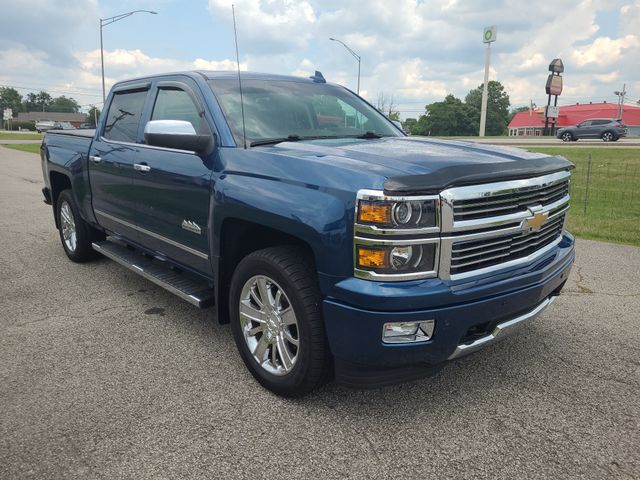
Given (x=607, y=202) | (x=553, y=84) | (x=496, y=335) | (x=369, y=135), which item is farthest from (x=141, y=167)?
(x=553, y=84)

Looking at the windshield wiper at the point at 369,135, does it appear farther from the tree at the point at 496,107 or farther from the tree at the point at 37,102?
the tree at the point at 37,102

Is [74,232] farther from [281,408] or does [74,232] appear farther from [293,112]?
[281,408]

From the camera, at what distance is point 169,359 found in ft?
11.8

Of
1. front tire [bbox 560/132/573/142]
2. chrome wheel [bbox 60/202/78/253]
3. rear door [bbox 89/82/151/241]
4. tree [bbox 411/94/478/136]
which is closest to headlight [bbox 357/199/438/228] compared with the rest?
rear door [bbox 89/82/151/241]

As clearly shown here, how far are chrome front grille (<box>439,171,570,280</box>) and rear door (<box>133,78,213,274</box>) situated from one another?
1637mm

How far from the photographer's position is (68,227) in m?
6.13

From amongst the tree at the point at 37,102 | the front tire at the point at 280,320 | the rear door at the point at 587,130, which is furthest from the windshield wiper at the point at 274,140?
the tree at the point at 37,102

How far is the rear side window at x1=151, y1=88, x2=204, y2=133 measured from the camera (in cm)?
376

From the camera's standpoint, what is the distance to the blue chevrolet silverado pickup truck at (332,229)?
2.50 metres

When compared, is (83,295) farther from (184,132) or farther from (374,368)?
(374,368)

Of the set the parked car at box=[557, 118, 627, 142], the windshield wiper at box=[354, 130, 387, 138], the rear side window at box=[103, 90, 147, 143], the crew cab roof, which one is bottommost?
the windshield wiper at box=[354, 130, 387, 138]

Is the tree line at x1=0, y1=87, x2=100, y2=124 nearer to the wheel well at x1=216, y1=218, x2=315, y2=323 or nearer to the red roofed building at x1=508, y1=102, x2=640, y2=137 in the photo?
the red roofed building at x1=508, y1=102, x2=640, y2=137

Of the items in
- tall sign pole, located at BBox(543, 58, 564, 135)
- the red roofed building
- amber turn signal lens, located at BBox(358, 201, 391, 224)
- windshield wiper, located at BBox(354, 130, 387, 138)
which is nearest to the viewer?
amber turn signal lens, located at BBox(358, 201, 391, 224)

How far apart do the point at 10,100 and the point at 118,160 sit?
150 m
